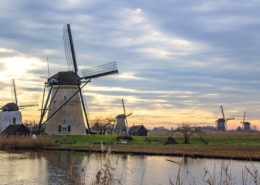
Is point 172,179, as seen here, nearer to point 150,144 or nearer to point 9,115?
point 150,144

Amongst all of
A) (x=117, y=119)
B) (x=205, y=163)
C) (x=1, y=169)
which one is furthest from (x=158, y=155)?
(x=117, y=119)

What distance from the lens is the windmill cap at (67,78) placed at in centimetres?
4109

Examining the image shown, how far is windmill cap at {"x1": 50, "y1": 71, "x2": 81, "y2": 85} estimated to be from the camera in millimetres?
41094

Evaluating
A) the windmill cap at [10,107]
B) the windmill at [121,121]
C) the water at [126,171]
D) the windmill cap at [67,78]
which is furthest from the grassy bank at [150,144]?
the windmill at [121,121]

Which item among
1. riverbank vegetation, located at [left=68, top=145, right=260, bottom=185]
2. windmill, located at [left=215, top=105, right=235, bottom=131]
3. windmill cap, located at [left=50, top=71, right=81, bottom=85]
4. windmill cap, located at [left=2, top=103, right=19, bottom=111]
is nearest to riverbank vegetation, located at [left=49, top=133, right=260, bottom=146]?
windmill cap, located at [left=50, top=71, right=81, bottom=85]

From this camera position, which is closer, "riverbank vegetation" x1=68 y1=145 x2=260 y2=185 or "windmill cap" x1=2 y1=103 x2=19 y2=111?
"riverbank vegetation" x1=68 y1=145 x2=260 y2=185

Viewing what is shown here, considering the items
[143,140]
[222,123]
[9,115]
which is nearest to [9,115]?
[9,115]

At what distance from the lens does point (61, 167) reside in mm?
19406

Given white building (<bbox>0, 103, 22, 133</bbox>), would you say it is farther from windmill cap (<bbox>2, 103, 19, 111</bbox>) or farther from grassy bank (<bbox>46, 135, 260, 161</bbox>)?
grassy bank (<bbox>46, 135, 260, 161</bbox>)

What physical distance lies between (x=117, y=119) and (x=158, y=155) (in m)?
52.2

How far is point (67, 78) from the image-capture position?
41.4 m

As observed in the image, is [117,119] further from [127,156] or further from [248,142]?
[127,156]

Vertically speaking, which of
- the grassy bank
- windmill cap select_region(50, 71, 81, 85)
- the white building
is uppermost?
windmill cap select_region(50, 71, 81, 85)

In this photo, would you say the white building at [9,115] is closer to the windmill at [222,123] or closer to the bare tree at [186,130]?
the bare tree at [186,130]
